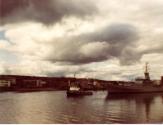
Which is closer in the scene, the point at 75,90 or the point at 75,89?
the point at 75,89

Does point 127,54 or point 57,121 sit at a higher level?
point 127,54

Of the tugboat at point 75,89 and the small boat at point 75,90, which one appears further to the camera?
the small boat at point 75,90

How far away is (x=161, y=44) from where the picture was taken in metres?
6.25

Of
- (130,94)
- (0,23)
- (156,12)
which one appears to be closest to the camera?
(0,23)

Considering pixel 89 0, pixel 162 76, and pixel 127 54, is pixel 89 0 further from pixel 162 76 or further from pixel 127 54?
pixel 162 76

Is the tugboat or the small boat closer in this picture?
the tugboat

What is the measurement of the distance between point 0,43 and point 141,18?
237cm

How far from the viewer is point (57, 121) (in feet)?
20.1

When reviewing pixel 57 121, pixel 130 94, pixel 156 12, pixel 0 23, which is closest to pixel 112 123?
pixel 57 121

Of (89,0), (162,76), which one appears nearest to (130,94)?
(162,76)

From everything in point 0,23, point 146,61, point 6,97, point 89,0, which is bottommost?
point 6,97

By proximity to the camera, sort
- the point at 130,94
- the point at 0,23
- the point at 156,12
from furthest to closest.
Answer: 1. the point at 130,94
2. the point at 156,12
3. the point at 0,23

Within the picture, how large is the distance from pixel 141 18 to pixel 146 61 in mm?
732

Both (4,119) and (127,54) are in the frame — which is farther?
(127,54)
